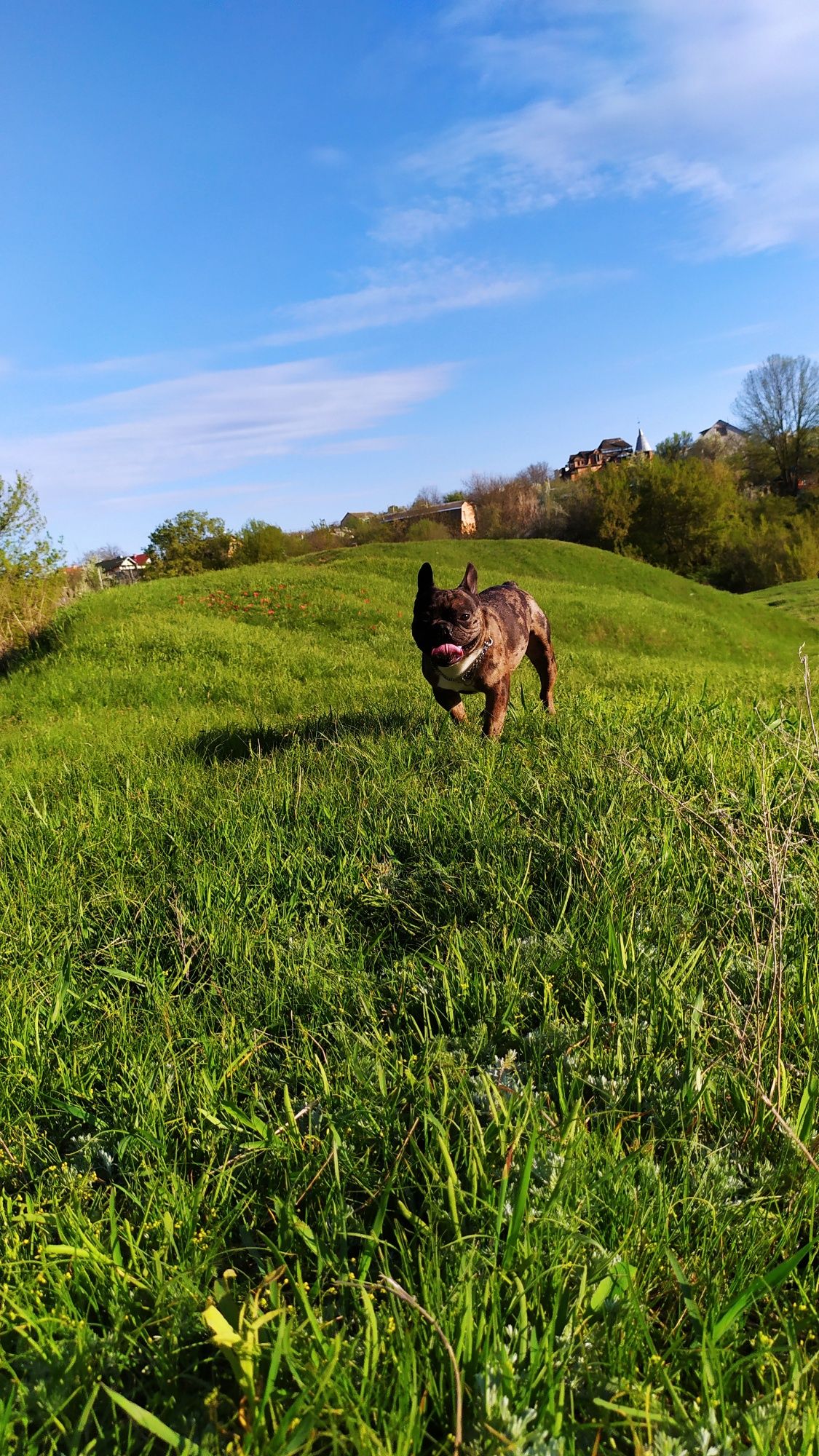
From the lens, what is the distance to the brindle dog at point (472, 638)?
5.59 meters

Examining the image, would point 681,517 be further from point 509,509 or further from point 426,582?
point 426,582

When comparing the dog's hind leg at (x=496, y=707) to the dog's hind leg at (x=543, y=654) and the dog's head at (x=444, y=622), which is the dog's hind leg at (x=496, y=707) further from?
the dog's hind leg at (x=543, y=654)

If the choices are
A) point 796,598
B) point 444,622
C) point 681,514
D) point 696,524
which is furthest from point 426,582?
point 696,524

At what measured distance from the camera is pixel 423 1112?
2043 millimetres

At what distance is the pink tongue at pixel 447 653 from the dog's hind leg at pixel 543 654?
1632 mm

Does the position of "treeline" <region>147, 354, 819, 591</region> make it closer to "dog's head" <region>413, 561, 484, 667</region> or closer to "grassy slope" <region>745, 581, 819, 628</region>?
"grassy slope" <region>745, 581, 819, 628</region>

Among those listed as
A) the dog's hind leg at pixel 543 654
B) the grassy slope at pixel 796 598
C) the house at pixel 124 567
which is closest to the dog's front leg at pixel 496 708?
the dog's hind leg at pixel 543 654

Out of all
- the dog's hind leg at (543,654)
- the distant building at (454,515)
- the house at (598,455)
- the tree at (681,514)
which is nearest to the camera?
the dog's hind leg at (543,654)

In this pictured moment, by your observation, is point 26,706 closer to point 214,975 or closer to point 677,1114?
point 214,975

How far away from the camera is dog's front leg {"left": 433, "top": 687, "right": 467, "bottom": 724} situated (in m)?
6.36

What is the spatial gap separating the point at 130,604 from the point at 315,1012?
19.9 m

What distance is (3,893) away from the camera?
4.11m

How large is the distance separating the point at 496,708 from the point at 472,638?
655mm

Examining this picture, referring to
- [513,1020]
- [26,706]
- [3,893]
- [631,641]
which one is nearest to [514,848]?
[513,1020]
